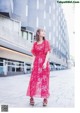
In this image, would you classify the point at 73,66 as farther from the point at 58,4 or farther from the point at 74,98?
the point at 58,4

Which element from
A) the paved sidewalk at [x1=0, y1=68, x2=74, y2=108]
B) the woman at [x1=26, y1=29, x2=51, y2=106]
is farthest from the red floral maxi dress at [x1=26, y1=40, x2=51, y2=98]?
the paved sidewalk at [x1=0, y1=68, x2=74, y2=108]

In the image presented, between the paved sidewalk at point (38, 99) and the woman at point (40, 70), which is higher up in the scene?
the woman at point (40, 70)

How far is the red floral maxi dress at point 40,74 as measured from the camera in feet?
14.4

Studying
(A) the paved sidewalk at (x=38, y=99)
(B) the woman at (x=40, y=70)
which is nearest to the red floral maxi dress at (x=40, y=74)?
(B) the woman at (x=40, y=70)

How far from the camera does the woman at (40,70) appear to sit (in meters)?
4.40

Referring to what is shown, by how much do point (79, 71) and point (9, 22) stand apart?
6.26 meters

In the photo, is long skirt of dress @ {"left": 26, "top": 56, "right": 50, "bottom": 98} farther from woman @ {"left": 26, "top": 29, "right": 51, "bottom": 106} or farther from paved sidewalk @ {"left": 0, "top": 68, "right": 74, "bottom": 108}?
paved sidewalk @ {"left": 0, "top": 68, "right": 74, "bottom": 108}

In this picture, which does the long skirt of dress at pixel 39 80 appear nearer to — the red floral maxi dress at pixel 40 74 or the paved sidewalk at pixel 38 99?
the red floral maxi dress at pixel 40 74

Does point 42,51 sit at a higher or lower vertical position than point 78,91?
higher

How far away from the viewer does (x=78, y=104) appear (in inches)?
181

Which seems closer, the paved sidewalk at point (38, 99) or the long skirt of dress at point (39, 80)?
the long skirt of dress at point (39, 80)

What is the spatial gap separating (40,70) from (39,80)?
12cm

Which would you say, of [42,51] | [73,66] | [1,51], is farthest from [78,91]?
[1,51]

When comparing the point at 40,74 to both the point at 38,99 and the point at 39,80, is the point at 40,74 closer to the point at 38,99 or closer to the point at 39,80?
the point at 39,80
